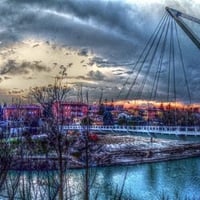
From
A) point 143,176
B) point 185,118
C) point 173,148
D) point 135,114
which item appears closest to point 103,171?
point 143,176

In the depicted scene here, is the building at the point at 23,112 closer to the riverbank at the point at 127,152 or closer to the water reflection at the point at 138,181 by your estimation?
the water reflection at the point at 138,181

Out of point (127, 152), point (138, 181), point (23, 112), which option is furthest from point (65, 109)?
point (127, 152)

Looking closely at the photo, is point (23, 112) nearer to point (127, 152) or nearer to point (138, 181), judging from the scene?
point (127, 152)

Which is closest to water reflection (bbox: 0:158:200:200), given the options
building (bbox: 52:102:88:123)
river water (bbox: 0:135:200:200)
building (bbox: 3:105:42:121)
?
river water (bbox: 0:135:200:200)

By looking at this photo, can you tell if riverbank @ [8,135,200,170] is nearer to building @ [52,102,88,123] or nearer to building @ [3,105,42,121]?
building @ [52,102,88,123]

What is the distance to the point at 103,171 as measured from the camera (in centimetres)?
4494

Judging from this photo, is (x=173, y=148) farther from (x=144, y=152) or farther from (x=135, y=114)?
(x=135, y=114)

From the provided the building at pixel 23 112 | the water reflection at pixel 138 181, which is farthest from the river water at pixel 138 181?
the building at pixel 23 112

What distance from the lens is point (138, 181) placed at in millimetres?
38125

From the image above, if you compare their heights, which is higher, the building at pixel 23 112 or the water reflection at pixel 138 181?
the building at pixel 23 112

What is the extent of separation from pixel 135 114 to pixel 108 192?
6994 centimetres

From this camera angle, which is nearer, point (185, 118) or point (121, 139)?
point (121, 139)

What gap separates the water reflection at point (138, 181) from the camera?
29.5 meters

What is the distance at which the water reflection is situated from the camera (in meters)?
29.5
